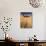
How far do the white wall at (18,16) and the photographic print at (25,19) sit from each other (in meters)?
0.09

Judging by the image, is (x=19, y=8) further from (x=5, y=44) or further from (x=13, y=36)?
(x=5, y=44)

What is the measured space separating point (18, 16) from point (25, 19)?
0.23m

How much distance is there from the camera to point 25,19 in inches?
150

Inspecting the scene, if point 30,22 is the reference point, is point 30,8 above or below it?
above

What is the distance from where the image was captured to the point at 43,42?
3.47 m

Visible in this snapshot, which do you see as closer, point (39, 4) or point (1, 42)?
point (1, 42)

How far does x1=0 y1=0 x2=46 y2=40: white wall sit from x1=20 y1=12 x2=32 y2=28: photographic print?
0.09m

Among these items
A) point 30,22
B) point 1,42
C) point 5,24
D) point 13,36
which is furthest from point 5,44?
point 30,22

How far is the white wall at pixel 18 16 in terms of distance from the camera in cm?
376

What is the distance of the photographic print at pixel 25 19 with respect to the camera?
149 inches

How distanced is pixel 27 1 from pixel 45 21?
82cm

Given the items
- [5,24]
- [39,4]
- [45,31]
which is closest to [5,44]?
[5,24]

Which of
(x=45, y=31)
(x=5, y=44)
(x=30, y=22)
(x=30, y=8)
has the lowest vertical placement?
(x=5, y=44)

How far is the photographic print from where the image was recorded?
3793 mm
